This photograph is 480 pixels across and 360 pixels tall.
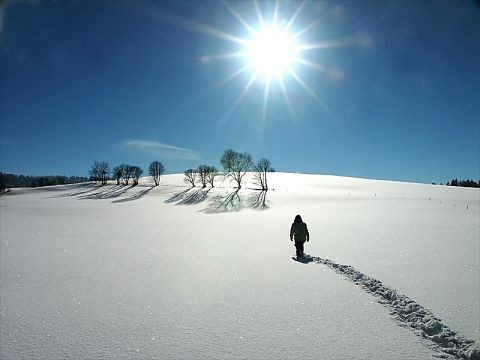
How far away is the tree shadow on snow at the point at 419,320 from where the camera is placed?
5042mm

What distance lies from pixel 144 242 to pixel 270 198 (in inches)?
1443

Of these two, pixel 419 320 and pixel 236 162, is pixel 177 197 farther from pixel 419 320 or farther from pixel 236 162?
pixel 419 320

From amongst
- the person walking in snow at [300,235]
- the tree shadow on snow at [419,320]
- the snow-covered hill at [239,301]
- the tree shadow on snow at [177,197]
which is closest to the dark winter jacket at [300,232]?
the person walking in snow at [300,235]

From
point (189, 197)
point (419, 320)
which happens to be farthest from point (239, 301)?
point (189, 197)

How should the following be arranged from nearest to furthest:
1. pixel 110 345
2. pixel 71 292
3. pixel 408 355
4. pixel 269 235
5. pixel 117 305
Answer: pixel 408 355, pixel 110 345, pixel 117 305, pixel 71 292, pixel 269 235

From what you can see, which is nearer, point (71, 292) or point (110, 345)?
point (110, 345)

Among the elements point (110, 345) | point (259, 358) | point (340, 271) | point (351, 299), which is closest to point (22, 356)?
point (110, 345)

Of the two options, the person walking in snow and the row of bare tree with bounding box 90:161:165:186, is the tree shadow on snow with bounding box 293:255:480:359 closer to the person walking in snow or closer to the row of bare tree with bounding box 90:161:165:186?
the person walking in snow

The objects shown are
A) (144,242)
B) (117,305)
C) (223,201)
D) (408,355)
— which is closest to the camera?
(408,355)

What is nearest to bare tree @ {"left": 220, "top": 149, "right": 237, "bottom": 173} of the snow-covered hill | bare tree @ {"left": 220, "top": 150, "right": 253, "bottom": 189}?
bare tree @ {"left": 220, "top": 150, "right": 253, "bottom": 189}

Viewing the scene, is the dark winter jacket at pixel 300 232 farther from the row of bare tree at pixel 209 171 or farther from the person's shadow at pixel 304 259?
the row of bare tree at pixel 209 171

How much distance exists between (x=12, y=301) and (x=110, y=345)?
3.91 metres

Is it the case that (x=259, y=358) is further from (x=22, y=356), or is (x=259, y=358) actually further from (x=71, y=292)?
(x=71, y=292)

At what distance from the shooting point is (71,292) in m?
8.16
